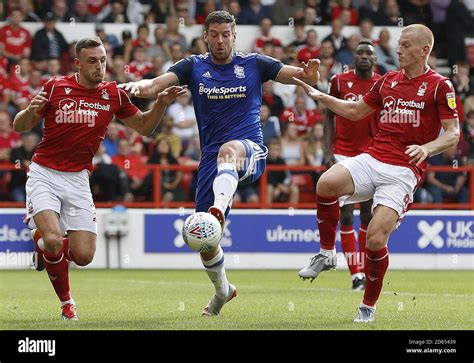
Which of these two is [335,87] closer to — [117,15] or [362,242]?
[362,242]

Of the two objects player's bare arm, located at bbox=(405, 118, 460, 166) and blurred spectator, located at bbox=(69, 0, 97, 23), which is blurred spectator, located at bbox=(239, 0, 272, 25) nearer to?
blurred spectator, located at bbox=(69, 0, 97, 23)

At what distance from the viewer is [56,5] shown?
21.0 meters

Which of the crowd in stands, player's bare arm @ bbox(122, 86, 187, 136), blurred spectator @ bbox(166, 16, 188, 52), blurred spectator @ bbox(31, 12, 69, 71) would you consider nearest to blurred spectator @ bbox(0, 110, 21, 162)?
the crowd in stands

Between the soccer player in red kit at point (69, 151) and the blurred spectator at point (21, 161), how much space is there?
7.58 meters

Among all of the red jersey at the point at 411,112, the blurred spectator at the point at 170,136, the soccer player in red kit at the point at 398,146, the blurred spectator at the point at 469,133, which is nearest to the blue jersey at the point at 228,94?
the soccer player in red kit at the point at 398,146

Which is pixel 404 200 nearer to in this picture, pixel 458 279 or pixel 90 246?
pixel 90 246

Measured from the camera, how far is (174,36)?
2072cm

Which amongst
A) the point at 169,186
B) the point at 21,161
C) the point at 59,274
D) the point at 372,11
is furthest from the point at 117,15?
the point at 59,274

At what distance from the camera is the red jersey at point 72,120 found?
9648mm

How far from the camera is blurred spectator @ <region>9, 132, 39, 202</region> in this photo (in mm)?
17297

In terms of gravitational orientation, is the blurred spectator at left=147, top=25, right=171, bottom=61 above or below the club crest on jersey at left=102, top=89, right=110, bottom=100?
above

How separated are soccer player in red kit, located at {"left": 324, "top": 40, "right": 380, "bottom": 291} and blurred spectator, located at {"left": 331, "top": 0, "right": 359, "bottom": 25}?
9116 mm

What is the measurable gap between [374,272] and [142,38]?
12053mm

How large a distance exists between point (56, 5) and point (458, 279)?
9.78 meters
